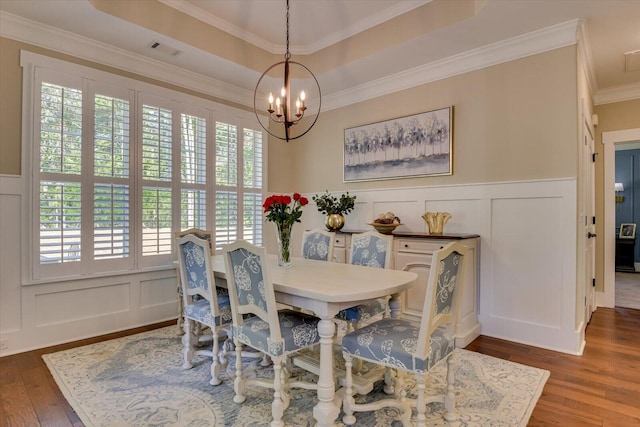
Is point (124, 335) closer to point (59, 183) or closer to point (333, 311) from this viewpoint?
point (59, 183)

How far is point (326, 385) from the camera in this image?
1.81 meters

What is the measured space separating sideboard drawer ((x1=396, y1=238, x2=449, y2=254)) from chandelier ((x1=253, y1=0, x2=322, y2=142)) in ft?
4.84

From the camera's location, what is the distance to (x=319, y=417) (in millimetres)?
1791

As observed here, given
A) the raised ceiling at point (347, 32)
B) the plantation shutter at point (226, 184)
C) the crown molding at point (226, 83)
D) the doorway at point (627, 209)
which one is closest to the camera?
the raised ceiling at point (347, 32)

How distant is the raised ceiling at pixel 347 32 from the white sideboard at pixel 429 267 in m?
1.83

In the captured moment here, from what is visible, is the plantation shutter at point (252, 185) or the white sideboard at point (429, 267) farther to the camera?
the plantation shutter at point (252, 185)

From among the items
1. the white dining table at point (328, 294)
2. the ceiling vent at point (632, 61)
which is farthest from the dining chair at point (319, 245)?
the ceiling vent at point (632, 61)

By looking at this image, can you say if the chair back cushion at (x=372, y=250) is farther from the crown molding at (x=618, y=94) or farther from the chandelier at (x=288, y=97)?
the crown molding at (x=618, y=94)

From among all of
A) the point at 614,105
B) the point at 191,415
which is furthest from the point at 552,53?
the point at 191,415

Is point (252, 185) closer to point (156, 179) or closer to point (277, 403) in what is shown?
point (156, 179)

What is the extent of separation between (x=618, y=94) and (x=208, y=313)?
542cm

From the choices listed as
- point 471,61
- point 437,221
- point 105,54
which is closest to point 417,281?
point 437,221

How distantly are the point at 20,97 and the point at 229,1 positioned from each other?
202cm

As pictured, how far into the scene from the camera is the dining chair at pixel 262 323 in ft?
6.12
